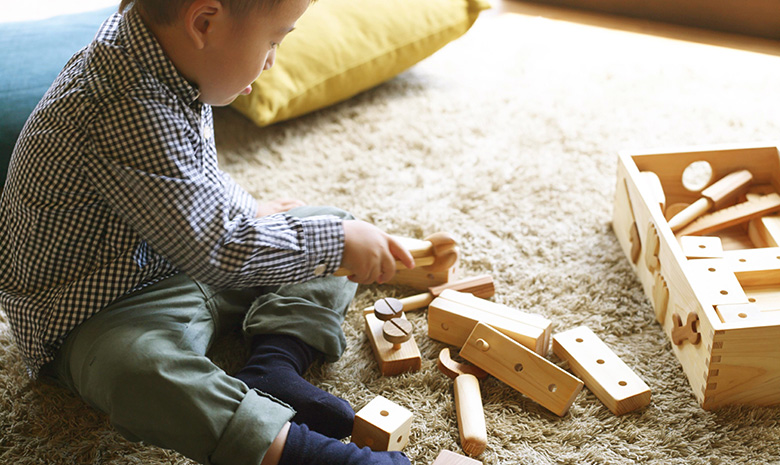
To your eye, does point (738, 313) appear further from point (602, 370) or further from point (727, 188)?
point (727, 188)

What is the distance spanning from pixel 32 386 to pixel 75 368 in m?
0.15

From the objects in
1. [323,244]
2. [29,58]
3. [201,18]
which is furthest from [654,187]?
[29,58]

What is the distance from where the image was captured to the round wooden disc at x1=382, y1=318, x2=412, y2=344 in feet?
2.79

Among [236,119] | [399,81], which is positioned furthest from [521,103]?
[236,119]

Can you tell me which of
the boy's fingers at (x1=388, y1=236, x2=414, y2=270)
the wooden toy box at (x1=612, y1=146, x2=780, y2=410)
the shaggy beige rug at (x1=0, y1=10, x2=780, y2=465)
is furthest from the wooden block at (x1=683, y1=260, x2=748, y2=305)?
the boy's fingers at (x1=388, y1=236, x2=414, y2=270)

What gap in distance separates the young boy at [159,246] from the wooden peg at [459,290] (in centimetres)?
15

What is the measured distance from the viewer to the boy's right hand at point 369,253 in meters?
0.79

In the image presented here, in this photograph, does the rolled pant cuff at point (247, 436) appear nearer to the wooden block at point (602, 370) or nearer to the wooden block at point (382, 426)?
the wooden block at point (382, 426)

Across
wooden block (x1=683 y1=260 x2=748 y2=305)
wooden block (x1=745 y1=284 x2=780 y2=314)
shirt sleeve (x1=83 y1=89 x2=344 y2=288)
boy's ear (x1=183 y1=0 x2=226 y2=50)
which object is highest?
boy's ear (x1=183 y1=0 x2=226 y2=50)

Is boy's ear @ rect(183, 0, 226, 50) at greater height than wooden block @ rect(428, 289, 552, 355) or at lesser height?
greater

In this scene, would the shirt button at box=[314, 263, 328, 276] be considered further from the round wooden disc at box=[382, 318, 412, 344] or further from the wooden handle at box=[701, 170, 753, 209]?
the wooden handle at box=[701, 170, 753, 209]

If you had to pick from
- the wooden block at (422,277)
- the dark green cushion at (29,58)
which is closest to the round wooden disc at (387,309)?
the wooden block at (422,277)

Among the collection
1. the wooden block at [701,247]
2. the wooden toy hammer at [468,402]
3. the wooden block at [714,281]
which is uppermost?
the wooden block at [714,281]

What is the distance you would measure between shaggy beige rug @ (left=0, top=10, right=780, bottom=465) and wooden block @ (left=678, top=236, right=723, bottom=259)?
3.7 inches
